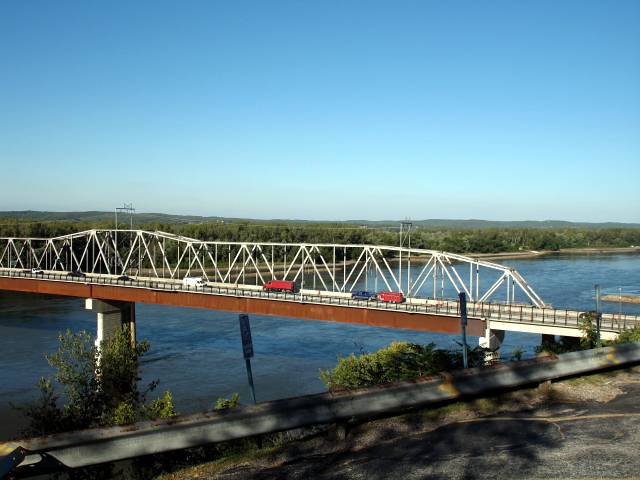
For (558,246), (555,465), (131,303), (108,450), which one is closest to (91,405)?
(108,450)

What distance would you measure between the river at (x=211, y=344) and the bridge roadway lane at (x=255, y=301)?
3.17 meters

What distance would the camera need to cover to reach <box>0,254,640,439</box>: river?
39.1 metres

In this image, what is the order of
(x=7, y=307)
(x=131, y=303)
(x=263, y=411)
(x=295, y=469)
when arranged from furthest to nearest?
1. (x=7, y=307)
2. (x=131, y=303)
3. (x=263, y=411)
4. (x=295, y=469)

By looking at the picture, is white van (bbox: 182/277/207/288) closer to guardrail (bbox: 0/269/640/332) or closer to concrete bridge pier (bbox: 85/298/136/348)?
guardrail (bbox: 0/269/640/332)

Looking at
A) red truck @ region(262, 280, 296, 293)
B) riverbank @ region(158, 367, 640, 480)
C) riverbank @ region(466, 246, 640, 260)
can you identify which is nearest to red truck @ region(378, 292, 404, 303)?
red truck @ region(262, 280, 296, 293)

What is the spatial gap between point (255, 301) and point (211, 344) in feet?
19.2

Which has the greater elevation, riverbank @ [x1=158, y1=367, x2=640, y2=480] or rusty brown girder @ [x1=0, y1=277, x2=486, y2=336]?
riverbank @ [x1=158, y1=367, x2=640, y2=480]

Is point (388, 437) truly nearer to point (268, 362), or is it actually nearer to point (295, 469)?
point (295, 469)

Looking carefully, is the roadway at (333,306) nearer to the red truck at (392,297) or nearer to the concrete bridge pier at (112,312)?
the concrete bridge pier at (112,312)

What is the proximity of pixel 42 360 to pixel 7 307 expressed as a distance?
3459 centimetres

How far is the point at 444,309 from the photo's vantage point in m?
44.3

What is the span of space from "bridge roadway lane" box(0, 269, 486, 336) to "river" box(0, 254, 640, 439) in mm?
3173

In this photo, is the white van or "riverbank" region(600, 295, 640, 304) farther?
"riverbank" region(600, 295, 640, 304)

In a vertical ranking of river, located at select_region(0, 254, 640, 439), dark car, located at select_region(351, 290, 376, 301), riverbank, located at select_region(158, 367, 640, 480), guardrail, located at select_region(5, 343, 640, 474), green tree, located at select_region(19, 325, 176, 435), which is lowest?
river, located at select_region(0, 254, 640, 439)
